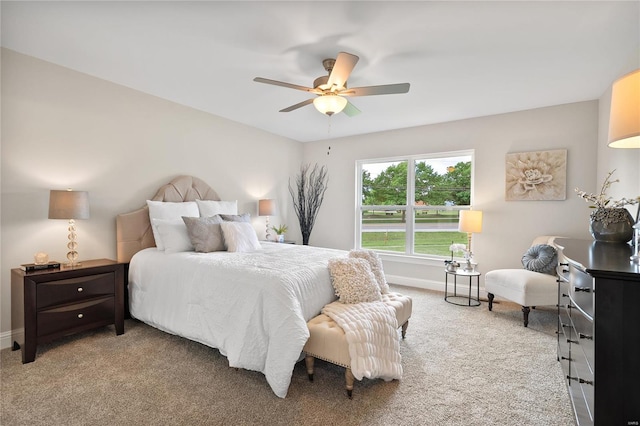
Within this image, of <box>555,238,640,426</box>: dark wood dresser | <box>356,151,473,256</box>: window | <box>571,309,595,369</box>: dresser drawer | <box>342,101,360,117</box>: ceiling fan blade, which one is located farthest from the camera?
<box>356,151,473,256</box>: window

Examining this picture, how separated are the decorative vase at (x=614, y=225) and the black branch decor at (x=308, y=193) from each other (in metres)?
4.06

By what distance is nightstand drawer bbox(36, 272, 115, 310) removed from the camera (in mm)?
2461

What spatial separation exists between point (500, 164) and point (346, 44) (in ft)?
9.71

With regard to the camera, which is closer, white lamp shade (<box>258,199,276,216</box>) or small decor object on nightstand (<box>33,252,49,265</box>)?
small decor object on nightstand (<box>33,252,49,265</box>)

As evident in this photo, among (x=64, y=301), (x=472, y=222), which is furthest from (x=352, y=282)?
(x=64, y=301)

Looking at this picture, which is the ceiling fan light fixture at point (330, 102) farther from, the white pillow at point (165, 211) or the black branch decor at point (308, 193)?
the black branch decor at point (308, 193)

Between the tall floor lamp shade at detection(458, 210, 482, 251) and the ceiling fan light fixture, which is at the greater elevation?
the ceiling fan light fixture

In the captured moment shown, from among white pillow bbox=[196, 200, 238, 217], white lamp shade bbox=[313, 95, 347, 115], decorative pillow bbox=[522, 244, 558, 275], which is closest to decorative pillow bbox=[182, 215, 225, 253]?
white pillow bbox=[196, 200, 238, 217]

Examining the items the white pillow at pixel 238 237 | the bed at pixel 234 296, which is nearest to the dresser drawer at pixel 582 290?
the bed at pixel 234 296

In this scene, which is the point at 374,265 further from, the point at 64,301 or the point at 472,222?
the point at 64,301

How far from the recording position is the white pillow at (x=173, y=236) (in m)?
3.15

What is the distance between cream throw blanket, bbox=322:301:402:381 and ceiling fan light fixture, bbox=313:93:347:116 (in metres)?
1.68

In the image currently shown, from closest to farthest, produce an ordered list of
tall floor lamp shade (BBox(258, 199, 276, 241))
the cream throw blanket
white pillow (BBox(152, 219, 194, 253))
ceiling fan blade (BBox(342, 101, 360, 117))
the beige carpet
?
the beige carpet, the cream throw blanket, ceiling fan blade (BBox(342, 101, 360, 117)), white pillow (BBox(152, 219, 194, 253)), tall floor lamp shade (BBox(258, 199, 276, 241))

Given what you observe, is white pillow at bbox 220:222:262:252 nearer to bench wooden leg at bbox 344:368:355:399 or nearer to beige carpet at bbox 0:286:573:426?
beige carpet at bbox 0:286:573:426
